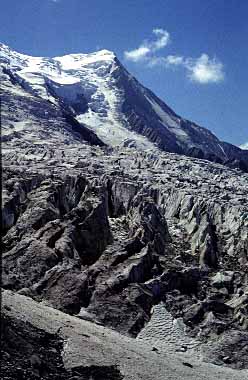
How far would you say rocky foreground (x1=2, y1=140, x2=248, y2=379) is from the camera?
7244cm

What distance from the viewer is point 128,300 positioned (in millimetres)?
75875

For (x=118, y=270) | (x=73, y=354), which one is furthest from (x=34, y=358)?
(x=118, y=270)

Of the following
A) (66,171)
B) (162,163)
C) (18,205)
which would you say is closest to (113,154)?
(162,163)

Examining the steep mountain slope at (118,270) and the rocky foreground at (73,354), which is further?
the steep mountain slope at (118,270)

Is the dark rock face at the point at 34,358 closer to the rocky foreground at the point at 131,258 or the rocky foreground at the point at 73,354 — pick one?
the rocky foreground at the point at 73,354

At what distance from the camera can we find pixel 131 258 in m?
83.6

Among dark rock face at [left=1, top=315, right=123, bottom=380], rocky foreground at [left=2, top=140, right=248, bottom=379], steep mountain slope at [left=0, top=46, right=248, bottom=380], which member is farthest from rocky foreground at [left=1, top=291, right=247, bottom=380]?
rocky foreground at [left=2, top=140, right=248, bottom=379]

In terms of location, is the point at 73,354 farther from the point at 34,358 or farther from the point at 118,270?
the point at 118,270

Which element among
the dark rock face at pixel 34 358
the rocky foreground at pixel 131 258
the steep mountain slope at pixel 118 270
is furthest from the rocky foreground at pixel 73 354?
the rocky foreground at pixel 131 258

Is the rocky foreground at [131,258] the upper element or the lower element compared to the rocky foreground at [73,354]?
upper

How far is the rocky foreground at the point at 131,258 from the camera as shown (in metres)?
72.4

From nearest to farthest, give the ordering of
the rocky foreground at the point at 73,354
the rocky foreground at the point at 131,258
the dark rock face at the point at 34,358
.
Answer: the dark rock face at the point at 34,358, the rocky foreground at the point at 73,354, the rocky foreground at the point at 131,258

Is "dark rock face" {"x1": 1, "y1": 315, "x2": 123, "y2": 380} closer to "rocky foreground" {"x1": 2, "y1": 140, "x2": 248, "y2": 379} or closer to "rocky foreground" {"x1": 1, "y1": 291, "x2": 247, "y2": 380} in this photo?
"rocky foreground" {"x1": 1, "y1": 291, "x2": 247, "y2": 380}

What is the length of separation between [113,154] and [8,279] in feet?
352
